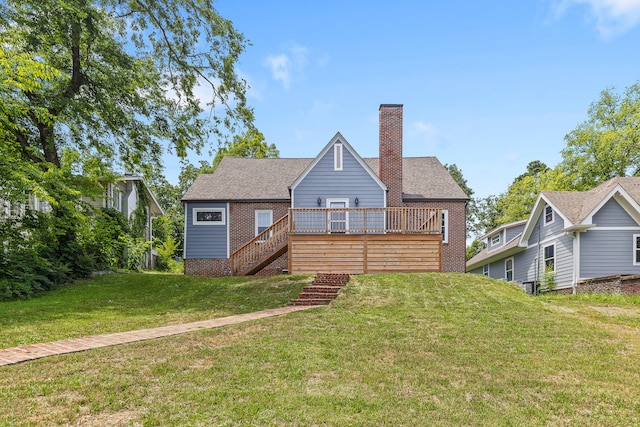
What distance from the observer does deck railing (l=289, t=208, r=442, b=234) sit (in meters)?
15.4

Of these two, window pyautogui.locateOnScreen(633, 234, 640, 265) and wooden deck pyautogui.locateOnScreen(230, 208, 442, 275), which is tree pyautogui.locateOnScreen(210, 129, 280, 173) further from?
window pyautogui.locateOnScreen(633, 234, 640, 265)

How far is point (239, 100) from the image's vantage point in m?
17.3

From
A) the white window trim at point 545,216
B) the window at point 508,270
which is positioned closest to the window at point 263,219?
the white window trim at point 545,216

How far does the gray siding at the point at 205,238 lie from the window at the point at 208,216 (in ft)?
0.44

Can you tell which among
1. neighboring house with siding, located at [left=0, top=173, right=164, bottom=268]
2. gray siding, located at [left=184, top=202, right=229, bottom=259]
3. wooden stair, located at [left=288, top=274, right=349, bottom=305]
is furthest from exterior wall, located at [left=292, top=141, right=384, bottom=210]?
neighboring house with siding, located at [left=0, top=173, right=164, bottom=268]

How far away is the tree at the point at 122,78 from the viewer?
1402 cm

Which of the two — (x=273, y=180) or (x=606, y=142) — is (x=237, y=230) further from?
(x=606, y=142)

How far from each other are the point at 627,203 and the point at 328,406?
16728 millimetres

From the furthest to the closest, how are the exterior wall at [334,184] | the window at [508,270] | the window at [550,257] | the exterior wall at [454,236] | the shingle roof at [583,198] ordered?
1. the window at [508,270]
2. the exterior wall at [454,236]
3. the window at [550,257]
4. the exterior wall at [334,184]
5. the shingle roof at [583,198]

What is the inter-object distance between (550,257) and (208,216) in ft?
49.3

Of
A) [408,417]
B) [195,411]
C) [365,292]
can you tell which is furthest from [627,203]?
[195,411]

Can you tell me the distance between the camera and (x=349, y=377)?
505 cm

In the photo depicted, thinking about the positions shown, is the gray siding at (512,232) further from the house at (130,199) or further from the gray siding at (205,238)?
the house at (130,199)

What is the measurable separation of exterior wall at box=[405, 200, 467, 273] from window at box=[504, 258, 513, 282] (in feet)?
20.6
